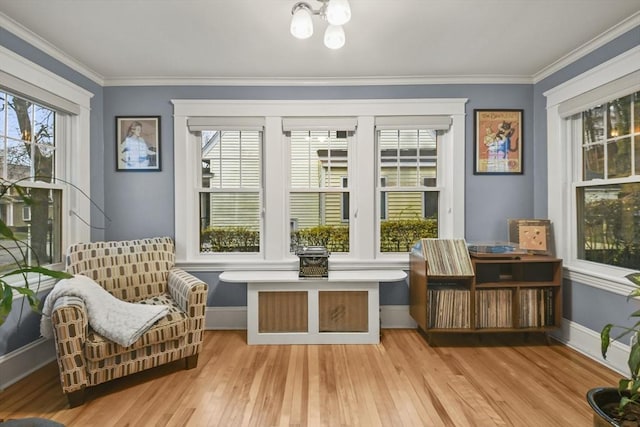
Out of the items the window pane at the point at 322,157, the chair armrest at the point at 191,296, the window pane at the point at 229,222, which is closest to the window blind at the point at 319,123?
the window pane at the point at 322,157

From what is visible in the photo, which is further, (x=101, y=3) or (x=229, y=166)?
(x=229, y=166)

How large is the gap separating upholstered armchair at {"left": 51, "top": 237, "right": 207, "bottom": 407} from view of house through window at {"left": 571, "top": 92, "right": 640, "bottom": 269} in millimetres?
3132

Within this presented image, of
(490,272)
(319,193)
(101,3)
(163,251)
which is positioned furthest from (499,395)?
(101,3)

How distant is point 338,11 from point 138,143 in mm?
2452

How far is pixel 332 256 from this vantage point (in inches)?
139

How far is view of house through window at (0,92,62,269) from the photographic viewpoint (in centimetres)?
256

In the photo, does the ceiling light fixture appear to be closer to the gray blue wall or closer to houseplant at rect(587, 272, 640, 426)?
the gray blue wall

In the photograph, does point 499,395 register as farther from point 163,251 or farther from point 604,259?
point 163,251

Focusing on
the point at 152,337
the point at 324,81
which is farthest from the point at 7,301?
the point at 324,81

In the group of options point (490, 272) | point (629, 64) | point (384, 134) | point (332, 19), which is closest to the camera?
point (332, 19)

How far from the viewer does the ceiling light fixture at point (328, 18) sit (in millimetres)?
1813

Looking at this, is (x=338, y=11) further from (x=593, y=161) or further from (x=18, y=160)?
(x=18, y=160)

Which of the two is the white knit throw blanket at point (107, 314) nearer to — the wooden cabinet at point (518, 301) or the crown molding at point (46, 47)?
the crown molding at point (46, 47)

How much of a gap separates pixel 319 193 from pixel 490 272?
171 cm
